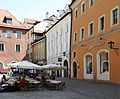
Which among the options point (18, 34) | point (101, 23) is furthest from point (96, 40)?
point (18, 34)

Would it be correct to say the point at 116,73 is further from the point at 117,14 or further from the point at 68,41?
the point at 68,41

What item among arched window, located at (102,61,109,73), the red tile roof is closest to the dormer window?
the red tile roof

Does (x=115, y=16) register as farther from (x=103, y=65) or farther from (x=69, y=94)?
(x=69, y=94)

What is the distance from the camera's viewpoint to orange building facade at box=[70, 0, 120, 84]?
2406 cm

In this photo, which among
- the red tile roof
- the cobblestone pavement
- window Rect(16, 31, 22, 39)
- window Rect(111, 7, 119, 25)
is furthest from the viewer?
window Rect(16, 31, 22, 39)

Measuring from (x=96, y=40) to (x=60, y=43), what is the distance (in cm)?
1763

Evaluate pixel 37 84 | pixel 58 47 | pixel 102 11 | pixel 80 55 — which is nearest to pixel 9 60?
pixel 58 47

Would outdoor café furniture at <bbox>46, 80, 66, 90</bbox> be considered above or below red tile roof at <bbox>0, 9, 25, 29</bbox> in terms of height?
below

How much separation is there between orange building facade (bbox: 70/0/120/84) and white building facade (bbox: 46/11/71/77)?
2326mm

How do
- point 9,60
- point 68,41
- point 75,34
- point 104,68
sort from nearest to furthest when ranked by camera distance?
point 104,68 → point 75,34 → point 68,41 → point 9,60

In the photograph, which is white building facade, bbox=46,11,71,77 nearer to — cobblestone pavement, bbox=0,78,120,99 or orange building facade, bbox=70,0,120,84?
orange building facade, bbox=70,0,120,84

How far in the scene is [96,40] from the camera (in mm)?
28328

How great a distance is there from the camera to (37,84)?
20.7 metres

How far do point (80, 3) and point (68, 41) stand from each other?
6.92 meters
